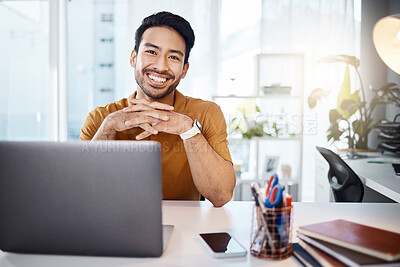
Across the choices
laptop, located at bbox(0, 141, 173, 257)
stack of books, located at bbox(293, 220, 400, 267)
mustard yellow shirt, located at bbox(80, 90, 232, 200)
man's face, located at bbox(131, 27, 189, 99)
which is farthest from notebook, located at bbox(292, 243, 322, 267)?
man's face, located at bbox(131, 27, 189, 99)

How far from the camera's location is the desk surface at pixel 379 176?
154 cm

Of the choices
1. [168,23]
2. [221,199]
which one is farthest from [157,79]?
[221,199]

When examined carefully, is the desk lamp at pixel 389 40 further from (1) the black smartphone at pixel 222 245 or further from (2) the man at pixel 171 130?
(1) the black smartphone at pixel 222 245

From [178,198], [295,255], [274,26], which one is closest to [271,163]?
[274,26]

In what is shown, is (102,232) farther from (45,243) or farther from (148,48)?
(148,48)

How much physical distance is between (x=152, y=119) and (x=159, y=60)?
0.38 metres

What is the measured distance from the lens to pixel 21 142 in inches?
29.7

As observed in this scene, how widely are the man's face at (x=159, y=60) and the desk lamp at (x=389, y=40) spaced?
86 centimetres

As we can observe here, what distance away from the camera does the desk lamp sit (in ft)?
5.13

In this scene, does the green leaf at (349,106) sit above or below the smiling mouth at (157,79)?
below

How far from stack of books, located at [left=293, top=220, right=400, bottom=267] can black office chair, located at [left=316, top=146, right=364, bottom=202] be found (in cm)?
110

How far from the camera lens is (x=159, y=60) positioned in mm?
1595

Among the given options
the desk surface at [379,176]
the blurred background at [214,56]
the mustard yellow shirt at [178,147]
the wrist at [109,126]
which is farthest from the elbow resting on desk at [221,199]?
the blurred background at [214,56]

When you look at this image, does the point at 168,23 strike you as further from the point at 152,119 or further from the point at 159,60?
the point at 152,119
